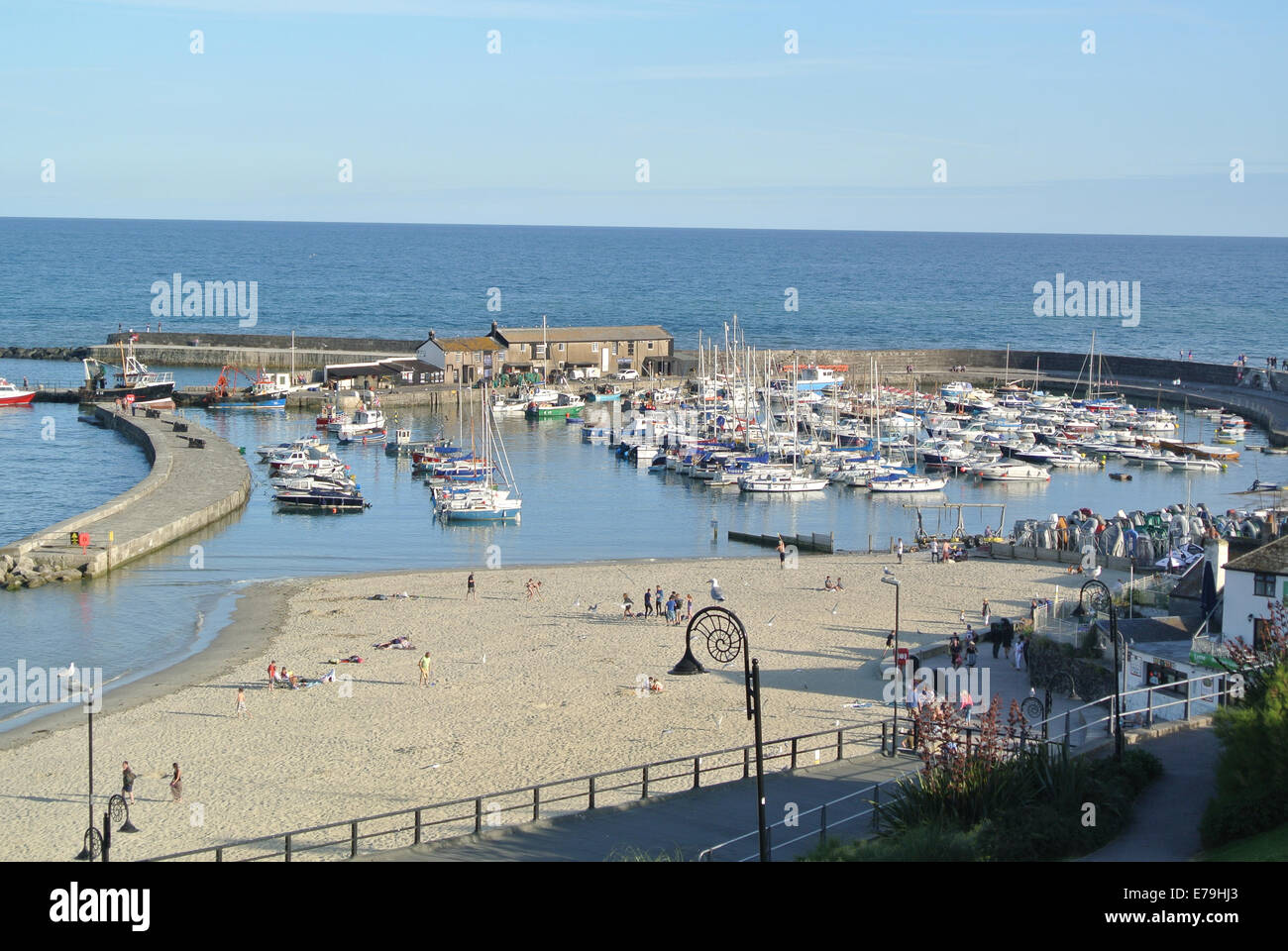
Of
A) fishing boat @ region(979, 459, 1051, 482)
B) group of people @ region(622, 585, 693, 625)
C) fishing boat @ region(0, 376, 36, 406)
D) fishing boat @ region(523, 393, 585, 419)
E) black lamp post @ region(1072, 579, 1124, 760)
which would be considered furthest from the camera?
fishing boat @ region(0, 376, 36, 406)

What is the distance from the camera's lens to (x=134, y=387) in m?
81.0

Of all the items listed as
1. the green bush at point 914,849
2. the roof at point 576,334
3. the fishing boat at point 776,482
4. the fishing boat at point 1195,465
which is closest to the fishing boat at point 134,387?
the roof at point 576,334

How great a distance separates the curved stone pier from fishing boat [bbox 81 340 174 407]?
1236 cm

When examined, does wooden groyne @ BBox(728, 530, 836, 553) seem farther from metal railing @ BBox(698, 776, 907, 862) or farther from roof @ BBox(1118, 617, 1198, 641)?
metal railing @ BBox(698, 776, 907, 862)

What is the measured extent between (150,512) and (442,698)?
919 inches

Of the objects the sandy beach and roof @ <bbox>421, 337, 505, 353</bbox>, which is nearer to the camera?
the sandy beach

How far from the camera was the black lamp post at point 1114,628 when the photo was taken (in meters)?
16.3

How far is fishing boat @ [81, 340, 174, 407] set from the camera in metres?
80.1

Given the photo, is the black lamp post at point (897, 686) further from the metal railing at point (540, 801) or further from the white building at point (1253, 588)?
Result: the white building at point (1253, 588)

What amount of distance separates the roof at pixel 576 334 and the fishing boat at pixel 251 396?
14.4 metres

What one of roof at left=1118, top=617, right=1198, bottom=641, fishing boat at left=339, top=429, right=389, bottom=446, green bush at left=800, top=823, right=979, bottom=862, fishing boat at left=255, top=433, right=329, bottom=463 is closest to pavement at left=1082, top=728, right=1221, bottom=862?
green bush at left=800, top=823, right=979, bottom=862

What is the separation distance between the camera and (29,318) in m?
129
